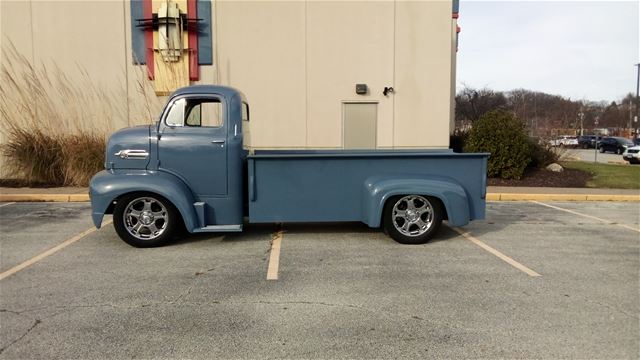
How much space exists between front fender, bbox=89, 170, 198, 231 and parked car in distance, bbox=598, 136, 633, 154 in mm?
44826

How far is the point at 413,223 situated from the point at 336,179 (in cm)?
127

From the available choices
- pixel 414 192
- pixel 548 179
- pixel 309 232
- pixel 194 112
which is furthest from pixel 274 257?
pixel 548 179

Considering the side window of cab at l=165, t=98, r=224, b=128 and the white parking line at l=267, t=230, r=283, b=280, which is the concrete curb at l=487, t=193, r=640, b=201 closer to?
the white parking line at l=267, t=230, r=283, b=280

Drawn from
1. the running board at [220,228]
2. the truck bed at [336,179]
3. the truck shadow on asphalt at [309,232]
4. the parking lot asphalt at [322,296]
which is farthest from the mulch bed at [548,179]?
the running board at [220,228]

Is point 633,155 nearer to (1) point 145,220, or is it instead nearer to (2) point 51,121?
(2) point 51,121

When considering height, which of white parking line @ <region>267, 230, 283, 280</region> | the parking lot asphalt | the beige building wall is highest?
the beige building wall

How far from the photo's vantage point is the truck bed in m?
6.41

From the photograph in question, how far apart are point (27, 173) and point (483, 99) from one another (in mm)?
24033

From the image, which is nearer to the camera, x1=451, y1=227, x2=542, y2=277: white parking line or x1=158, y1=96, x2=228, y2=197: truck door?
x1=451, y1=227, x2=542, y2=277: white parking line

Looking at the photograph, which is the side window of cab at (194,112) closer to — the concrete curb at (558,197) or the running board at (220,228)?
the running board at (220,228)

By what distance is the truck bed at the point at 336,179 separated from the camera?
6.41 meters

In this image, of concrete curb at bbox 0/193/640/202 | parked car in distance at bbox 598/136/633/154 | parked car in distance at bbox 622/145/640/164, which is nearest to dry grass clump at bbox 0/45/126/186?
concrete curb at bbox 0/193/640/202

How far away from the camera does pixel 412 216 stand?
664 cm

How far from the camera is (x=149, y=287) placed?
15.8 ft
